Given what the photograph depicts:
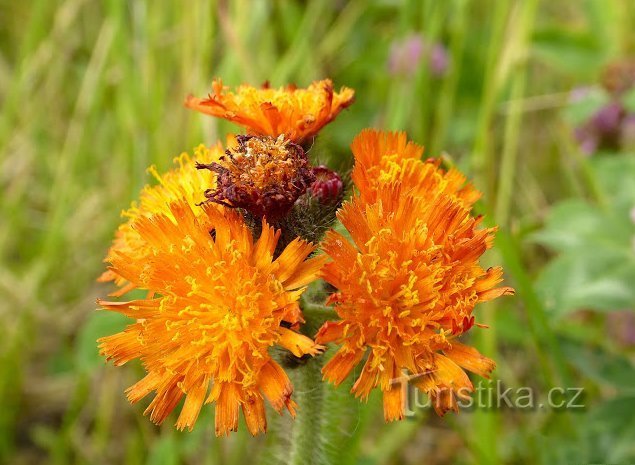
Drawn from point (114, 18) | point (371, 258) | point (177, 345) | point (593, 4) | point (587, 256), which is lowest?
point (177, 345)

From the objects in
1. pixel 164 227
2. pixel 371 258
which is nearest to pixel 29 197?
pixel 164 227

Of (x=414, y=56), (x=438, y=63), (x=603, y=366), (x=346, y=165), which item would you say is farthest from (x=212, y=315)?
(x=438, y=63)

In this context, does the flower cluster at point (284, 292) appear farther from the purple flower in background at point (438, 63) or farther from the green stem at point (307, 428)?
the purple flower in background at point (438, 63)

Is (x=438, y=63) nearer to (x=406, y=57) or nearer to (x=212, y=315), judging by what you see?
(x=406, y=57)

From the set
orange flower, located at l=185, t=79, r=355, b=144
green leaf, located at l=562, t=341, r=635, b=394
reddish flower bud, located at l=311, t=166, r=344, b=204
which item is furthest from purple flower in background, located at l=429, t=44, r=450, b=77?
reddish flower bud, located at l=311, t=166, r=344, b=204

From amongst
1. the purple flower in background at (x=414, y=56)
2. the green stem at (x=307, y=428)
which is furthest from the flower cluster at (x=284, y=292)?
the purple flower in background at (x=414, y=56)

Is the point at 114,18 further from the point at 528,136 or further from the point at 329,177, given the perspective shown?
the point at 528,136
